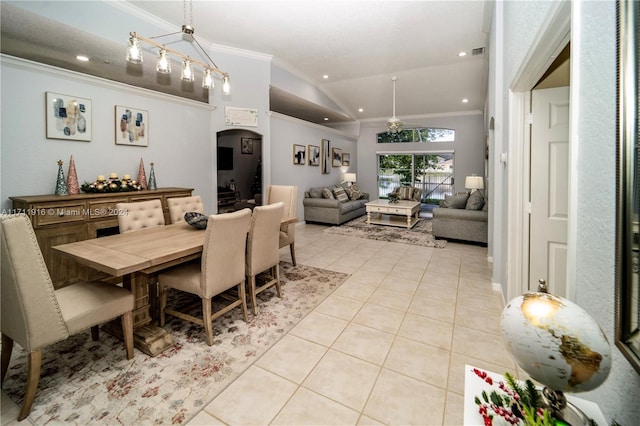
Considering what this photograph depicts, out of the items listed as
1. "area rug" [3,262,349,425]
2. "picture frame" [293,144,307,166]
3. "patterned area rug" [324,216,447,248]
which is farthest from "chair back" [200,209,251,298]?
"picture frame" [293,144,307,166]

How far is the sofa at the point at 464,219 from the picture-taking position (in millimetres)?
4984

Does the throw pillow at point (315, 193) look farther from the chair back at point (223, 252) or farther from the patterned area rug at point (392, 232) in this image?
the chair back at point (223, 252)

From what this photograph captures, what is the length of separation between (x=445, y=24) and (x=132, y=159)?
4.93m

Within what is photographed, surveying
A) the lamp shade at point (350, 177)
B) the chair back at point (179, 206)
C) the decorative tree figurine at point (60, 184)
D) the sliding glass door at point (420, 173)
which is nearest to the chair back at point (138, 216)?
the chair back at point (179, 206)

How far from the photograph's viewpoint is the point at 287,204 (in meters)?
4.12

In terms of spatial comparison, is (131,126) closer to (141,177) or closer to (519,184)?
(141,177)

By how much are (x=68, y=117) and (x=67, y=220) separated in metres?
1.28

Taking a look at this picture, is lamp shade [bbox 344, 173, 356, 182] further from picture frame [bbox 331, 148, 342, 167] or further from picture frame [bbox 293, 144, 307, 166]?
picture frame [bbox 293, 144, 307, 166]

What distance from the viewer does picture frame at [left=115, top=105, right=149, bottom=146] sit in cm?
390

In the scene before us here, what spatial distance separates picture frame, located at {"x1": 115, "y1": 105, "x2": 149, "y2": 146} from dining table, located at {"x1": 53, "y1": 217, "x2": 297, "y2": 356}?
6.97ft

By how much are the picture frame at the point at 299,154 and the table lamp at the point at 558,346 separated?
6514 millimetres

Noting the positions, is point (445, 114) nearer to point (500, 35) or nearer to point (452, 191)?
point (452, 191)

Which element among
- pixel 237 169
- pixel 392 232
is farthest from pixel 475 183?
pixel 237 169

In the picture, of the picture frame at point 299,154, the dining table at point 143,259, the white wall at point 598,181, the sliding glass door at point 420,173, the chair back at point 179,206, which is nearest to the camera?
the white wall at point 598,181
